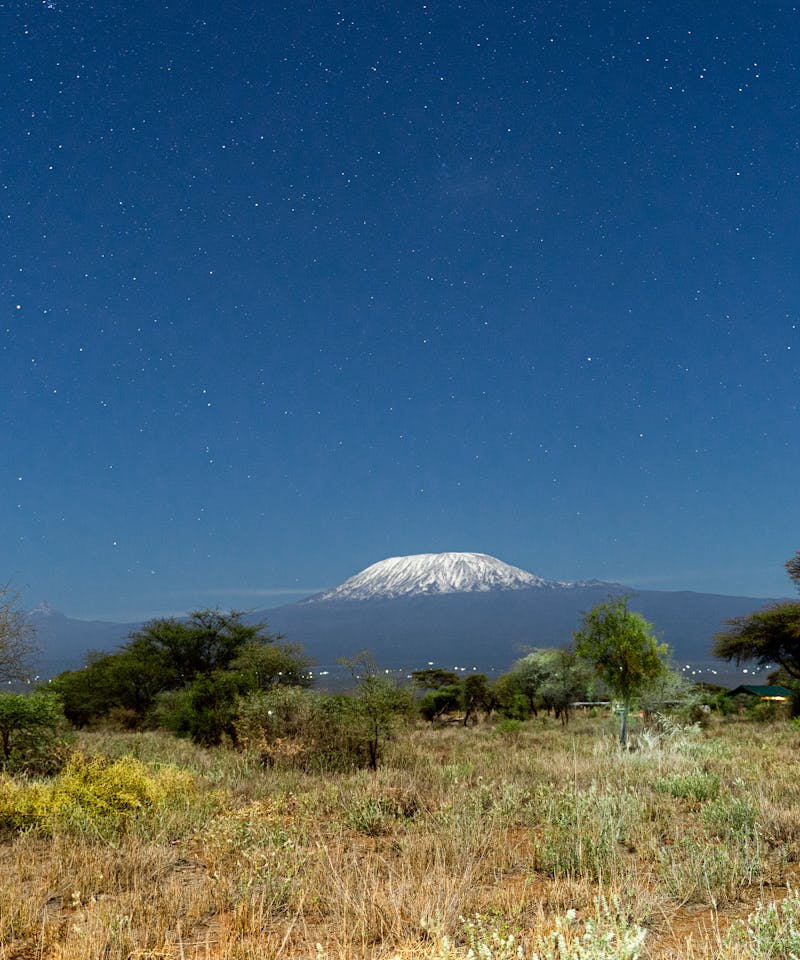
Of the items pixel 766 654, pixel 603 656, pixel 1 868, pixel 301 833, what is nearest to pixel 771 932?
pixel 301 833

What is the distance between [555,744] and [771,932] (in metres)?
18.5

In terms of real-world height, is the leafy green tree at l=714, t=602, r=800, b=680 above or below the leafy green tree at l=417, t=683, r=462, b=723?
above

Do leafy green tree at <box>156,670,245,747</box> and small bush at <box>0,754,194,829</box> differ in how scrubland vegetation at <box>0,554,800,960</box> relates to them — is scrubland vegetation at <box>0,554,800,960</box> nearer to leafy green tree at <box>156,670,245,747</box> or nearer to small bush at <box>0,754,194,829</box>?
small bush at <box>0,754,194,829</box>

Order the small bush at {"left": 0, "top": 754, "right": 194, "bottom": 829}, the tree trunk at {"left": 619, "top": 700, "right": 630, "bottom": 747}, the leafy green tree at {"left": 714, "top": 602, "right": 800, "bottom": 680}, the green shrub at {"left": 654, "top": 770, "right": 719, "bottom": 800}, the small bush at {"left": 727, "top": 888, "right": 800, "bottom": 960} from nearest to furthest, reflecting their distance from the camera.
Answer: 1. the small bush at {"left": 727, "top": 888, "right": 800, "bottom": 960}
2. the small bush at {"left": 0, "top": 754, "right": 194, "bottom": 829}
3. the green shrub at {"left": 654, "top": 770, "right": 719, "bottom": 800}
4. the tree trunk at {"left": 619, "top": 700, "right": 630, "bottom": 747}
5. the leafy green tree at {"left": 714, "top": 602, "right": 800, "bottom": 680}

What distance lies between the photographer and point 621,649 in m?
20.5

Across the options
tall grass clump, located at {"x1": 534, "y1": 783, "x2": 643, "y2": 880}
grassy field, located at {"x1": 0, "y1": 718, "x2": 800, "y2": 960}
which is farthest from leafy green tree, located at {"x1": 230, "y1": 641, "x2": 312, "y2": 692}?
tall grass clump, located at {"x1": 534, "y1": 783, "x2": 643, "y2": 880}

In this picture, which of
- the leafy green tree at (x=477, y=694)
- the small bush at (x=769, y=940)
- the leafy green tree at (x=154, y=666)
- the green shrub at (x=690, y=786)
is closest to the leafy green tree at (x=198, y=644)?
the leafy green tree at (x=154, y=666)

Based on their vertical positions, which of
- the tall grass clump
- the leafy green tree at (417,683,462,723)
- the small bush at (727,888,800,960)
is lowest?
the leafy green tree at (417,683,462,723)

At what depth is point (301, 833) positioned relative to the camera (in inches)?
328

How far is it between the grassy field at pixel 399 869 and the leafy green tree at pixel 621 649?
27.7 feet

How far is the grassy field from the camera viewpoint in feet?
15.8

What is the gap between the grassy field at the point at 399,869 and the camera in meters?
4.81

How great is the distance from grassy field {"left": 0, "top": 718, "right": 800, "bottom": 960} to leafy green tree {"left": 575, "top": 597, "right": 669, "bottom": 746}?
27.7 feet

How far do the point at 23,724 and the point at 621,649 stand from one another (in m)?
17.5
